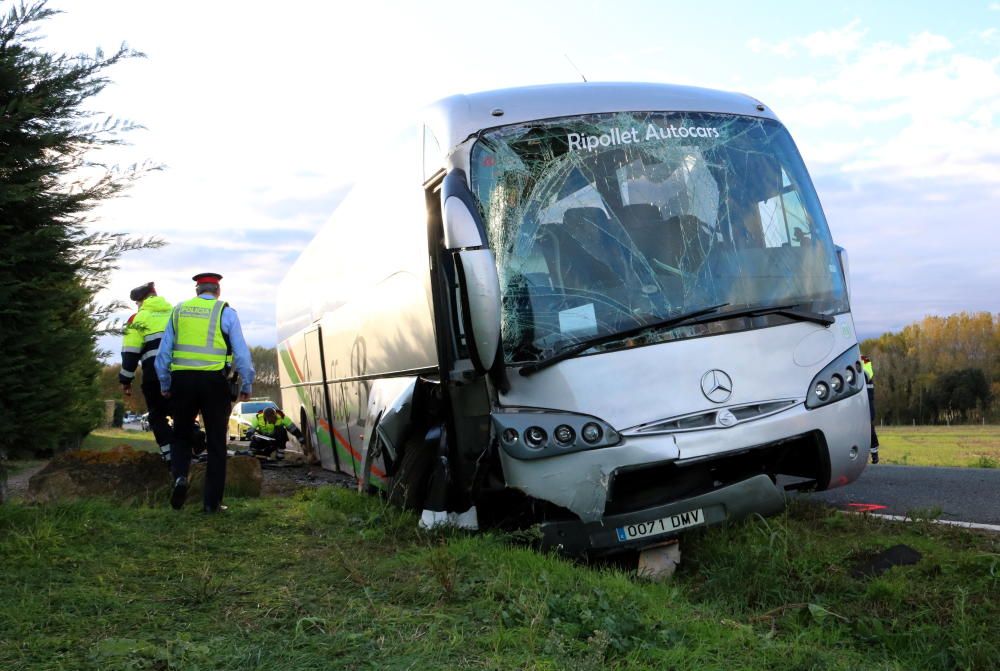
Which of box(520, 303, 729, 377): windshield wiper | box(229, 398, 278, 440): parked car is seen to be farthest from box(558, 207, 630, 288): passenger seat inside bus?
box(229, 398, 278, 440): parked car

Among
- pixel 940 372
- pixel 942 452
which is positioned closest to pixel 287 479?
pixel 942 452

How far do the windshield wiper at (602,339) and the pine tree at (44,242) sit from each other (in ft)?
8.54

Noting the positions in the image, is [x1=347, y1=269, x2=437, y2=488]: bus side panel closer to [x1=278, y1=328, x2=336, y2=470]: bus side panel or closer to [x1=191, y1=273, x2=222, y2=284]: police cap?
[x1=191, y1=273, x2=222, y2=284]: police cap

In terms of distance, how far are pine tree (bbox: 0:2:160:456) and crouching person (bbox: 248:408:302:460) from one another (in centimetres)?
1063

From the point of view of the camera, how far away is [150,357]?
9969 millimetres

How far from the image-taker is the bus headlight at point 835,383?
646 cm

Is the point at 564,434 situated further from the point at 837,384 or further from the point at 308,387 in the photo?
the point at 308,387

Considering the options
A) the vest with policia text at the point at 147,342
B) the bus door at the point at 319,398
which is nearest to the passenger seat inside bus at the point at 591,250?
the vest with policia text at the point at 147,342

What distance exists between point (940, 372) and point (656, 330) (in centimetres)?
10790

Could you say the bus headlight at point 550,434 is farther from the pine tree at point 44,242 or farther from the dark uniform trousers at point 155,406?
the dark uniform trousers at point 155,406

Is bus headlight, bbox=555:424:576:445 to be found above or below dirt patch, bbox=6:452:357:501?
above

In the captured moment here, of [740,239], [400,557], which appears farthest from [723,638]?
[740,239]

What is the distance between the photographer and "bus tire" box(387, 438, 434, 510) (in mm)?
7027

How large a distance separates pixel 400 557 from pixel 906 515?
3.57 m
